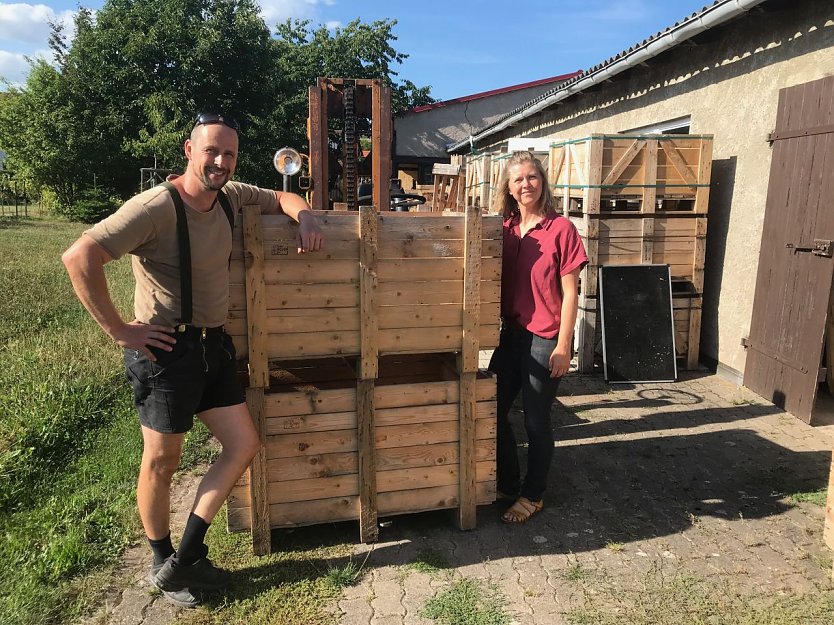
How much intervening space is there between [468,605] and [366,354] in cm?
132

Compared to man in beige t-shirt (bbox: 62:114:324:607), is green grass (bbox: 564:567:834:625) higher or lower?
lower

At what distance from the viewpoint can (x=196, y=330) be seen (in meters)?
2.82

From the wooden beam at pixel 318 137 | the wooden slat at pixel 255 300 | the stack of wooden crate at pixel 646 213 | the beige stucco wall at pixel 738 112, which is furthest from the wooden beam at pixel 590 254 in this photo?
the wooden slat at pixel 255 300

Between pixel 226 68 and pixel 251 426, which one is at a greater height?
pixel 226 68

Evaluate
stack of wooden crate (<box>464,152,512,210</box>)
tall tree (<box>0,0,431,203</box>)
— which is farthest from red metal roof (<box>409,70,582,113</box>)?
stack of wooden crate (<box>464,152,512,210</box>)

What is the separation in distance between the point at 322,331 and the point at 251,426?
592 mm

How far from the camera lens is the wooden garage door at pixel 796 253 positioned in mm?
5242

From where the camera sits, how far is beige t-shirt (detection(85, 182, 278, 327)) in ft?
8.27

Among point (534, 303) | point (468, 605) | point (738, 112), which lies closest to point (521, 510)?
point (468, 605)

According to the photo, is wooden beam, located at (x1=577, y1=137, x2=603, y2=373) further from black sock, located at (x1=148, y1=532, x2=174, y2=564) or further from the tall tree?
the tall tree

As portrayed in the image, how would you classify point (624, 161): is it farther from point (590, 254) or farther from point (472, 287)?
point (472, 287)

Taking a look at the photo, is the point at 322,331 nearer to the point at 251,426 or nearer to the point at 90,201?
the point at 251,426

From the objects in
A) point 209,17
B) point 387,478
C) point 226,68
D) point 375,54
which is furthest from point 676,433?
point 375,54

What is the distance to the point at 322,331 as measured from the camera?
3250mm
